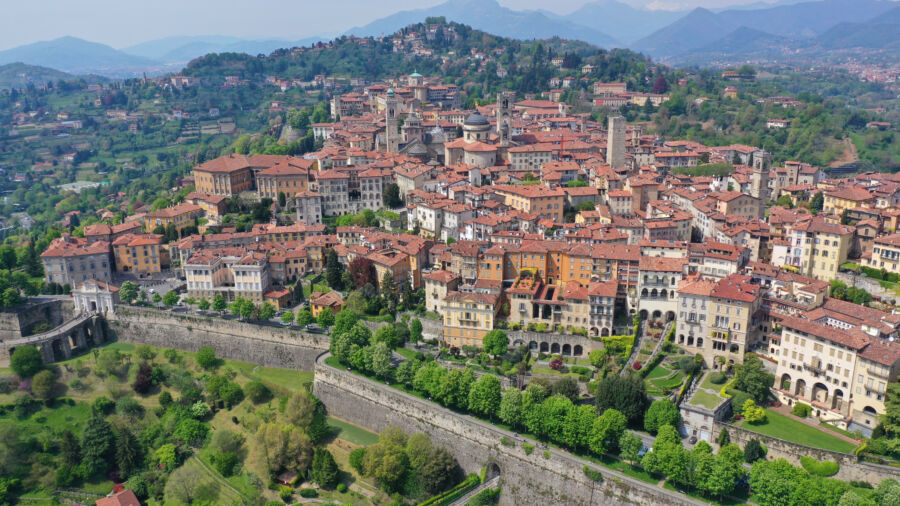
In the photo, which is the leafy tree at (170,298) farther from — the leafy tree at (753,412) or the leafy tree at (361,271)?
the leafy tree at (753,412)

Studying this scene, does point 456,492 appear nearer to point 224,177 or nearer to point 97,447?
point 97,447

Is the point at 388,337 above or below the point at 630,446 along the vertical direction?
above

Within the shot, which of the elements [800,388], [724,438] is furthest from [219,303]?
[800,388]

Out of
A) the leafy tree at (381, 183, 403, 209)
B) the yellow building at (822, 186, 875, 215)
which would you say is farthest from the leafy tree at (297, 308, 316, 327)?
the yellow building at (822, 186, 875, 215)

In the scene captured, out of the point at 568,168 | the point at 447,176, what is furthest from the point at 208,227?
the point at 568,168

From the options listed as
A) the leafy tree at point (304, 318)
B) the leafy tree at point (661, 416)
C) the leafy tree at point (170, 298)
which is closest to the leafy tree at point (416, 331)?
the leafy tree at point (304, 318)

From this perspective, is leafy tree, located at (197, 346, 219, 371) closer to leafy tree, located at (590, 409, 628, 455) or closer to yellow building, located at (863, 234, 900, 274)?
leafy tree, located at (590, 409, 628, 455)

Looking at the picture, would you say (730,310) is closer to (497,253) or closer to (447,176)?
(497,253)

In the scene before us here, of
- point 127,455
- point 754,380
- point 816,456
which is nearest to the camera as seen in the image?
point 816,456
